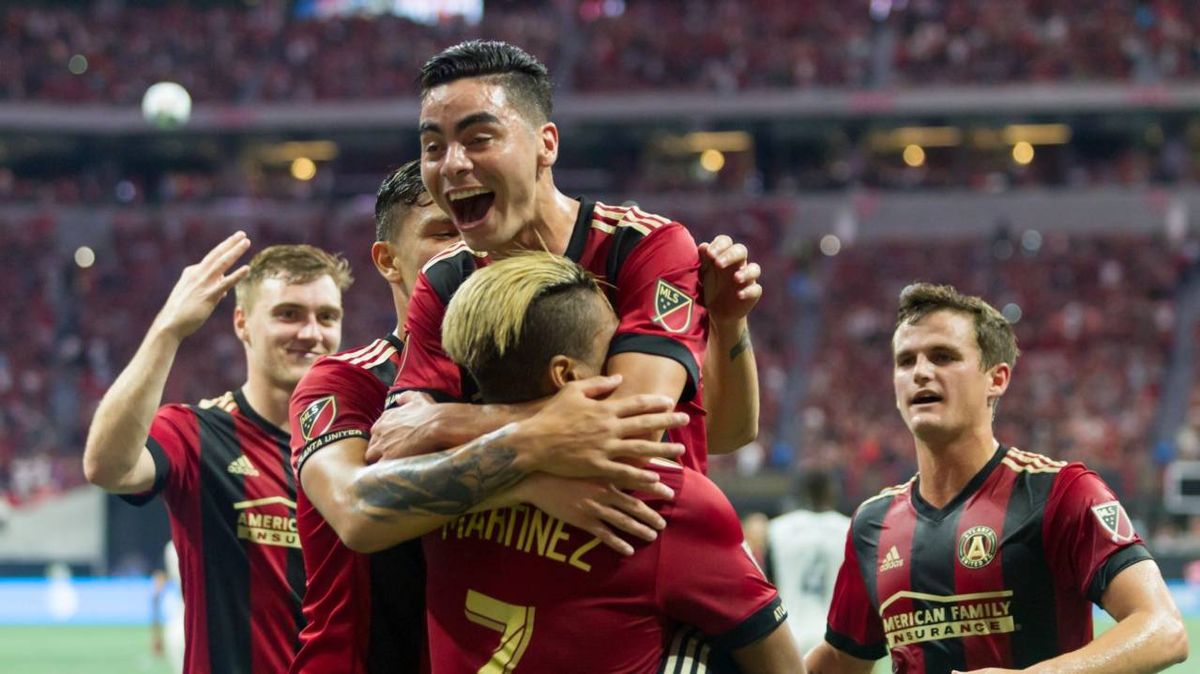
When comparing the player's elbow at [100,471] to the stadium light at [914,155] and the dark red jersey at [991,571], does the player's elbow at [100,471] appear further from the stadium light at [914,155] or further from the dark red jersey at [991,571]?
the stadium light at [914,155]

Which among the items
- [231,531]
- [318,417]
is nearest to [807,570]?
[231,531]

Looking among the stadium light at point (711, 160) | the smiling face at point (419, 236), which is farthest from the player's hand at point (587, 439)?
the stadium light at point (711, 160)

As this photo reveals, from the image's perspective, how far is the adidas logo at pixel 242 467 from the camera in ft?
18.1

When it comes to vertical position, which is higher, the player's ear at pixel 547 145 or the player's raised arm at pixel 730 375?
the player's ear at pixel 547 145

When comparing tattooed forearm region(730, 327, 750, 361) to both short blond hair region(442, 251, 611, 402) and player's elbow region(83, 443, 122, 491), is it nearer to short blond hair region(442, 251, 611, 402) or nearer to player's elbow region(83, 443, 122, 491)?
short blond hair region(442, 251, 611, 402)

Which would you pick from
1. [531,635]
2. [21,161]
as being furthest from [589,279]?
[21,161]

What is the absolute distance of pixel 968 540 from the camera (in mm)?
4840

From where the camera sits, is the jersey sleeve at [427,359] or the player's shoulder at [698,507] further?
the jersey sleeve at [427,359]

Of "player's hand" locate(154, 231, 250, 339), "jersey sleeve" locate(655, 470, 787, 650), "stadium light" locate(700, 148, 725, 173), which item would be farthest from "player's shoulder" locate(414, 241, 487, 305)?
"stadium light" locate(700, 148, 725, 173)

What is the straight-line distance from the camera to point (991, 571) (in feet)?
15.6

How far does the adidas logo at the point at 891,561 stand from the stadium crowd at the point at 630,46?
31583 millimetres

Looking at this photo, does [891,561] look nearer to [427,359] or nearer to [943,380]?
[943,380]

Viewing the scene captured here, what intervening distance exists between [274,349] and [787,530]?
18.5 feet

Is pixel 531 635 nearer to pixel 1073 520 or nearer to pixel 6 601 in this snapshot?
pixel 1073 520
